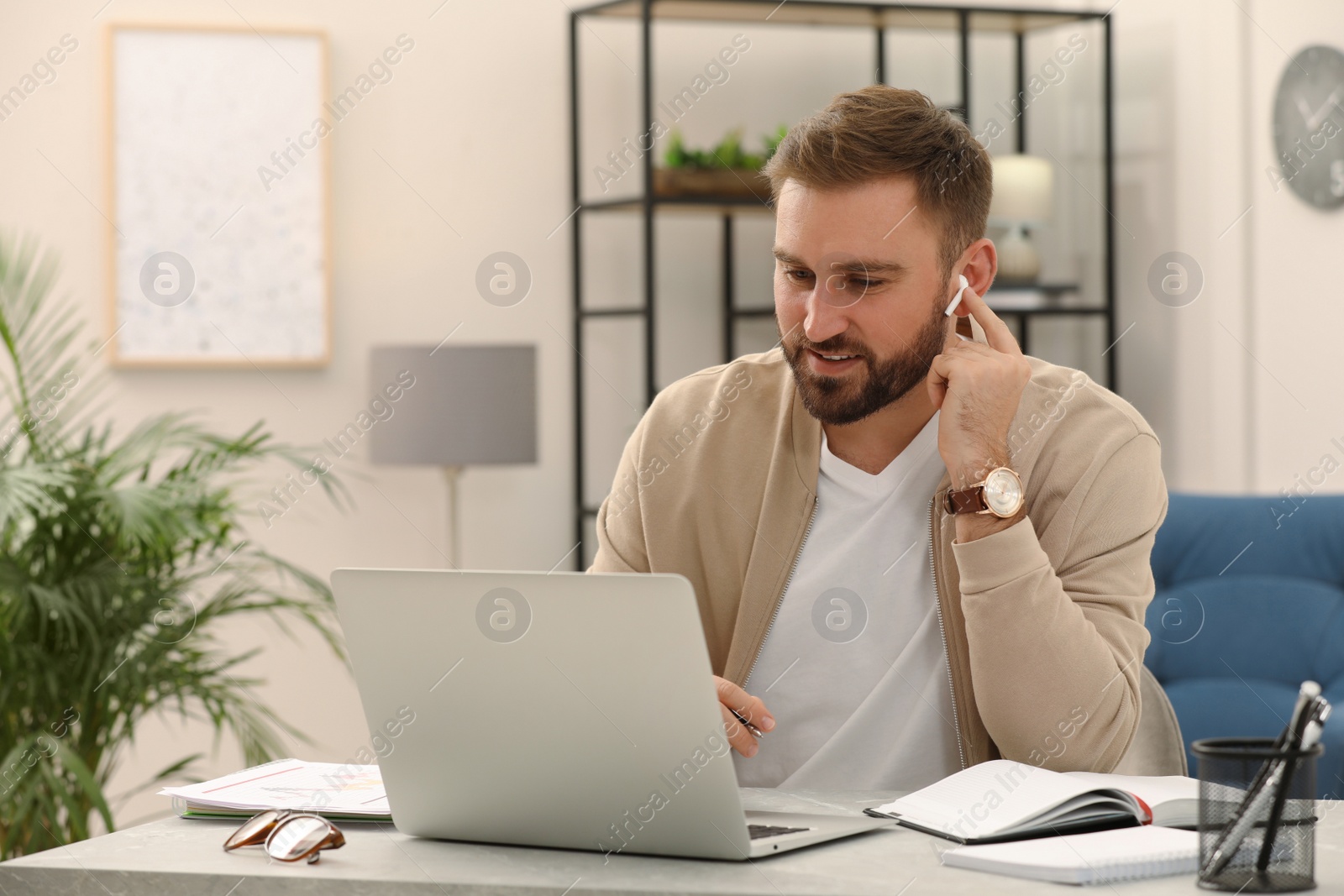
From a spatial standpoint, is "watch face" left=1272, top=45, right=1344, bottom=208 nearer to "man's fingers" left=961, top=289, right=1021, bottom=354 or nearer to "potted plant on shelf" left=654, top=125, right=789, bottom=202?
"potted plant on shelf" left=654, top=125, right=789, bottom=202

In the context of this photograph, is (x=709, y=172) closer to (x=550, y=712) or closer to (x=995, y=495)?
(x=995, y=495)

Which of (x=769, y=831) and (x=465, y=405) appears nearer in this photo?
(x=769, y=831)

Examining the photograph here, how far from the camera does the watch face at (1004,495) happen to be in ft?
4.57

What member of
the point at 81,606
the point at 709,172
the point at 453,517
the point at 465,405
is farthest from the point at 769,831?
the point at 709,172

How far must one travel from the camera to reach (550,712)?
986mm

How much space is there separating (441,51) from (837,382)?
2.47m

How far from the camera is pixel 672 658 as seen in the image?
0.94 meters

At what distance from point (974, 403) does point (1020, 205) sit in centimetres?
230

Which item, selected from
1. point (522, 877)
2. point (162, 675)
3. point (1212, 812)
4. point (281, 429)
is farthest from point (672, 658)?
point (281, 429)

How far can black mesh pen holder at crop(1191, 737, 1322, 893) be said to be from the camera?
90cm

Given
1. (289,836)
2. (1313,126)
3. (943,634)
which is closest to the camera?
(289,836)

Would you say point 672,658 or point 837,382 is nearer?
point 672,658

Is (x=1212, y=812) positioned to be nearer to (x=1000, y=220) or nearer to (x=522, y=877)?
(x=522, y=877)

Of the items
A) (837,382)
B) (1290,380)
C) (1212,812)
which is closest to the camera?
(1212,812)
